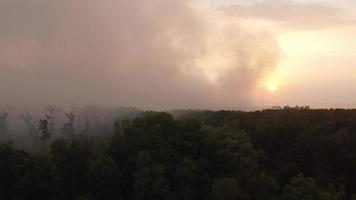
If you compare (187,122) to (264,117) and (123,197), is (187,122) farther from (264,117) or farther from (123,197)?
(264,117)

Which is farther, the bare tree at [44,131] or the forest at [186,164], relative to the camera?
the bare tree at [44,131]

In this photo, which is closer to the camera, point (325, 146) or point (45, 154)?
point (45, 154)

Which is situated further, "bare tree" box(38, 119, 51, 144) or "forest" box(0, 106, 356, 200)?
"bare tree" box(38, 119, 51, 144)

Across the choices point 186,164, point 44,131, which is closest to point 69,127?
point 44,131

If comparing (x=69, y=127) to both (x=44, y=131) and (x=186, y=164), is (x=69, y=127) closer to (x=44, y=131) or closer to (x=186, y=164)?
(x=44, y=131)

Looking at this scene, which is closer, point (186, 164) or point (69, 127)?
point (186, 164)

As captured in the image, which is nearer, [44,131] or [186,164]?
[186,164]

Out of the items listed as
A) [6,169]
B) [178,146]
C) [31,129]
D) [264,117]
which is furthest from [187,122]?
[31,129]

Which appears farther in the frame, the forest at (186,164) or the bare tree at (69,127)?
the bare tree at (69,127)
